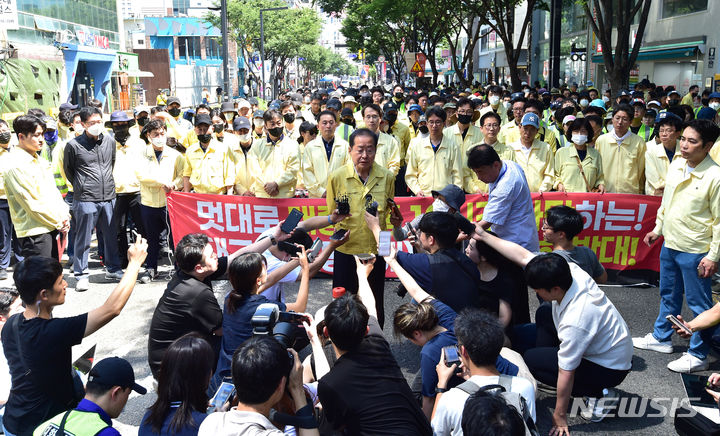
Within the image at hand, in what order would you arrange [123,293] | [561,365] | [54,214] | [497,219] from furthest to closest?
[54,214]
[497,219]
[561,365]
[123,293]

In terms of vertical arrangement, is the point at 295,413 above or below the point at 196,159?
below

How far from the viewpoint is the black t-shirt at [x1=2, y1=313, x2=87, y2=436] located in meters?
3.32

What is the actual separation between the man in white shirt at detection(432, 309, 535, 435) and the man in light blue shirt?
75.7 inches

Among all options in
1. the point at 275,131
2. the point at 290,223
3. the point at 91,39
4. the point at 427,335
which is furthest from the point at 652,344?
the point at 91,39

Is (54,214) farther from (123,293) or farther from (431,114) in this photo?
(431,114)

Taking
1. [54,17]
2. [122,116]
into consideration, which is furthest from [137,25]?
[122,116]

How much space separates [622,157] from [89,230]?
6.39 meters

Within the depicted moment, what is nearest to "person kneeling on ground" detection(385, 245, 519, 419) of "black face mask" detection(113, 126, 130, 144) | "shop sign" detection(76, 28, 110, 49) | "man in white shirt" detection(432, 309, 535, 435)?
"man in white shirt" detection(432, 309, 535, 435)

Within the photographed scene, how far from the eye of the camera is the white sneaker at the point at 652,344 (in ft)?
17.8

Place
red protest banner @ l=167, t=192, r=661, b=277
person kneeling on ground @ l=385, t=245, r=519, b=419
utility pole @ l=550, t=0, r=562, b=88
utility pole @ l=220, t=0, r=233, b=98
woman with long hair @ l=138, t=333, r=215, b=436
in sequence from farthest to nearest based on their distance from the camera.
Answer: utility pole @ l=220, t=0, r=233, b=98
utility pole @ l=550, t=0, r=562, b=88
red protest banner @ l=167, t=192, r=661, b=277
person kneeling on ground @ l=385, t=245, r=519, b=419
woman with long hair @ l=138, t=333, r=215, b=436

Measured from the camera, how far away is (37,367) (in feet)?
10.9

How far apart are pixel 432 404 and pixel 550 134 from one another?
602cm

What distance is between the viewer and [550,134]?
29.0 feet

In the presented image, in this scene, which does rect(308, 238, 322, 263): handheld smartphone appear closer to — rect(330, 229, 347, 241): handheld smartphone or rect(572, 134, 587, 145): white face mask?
rect(330, 229, 347, 241): handheld smartphone
